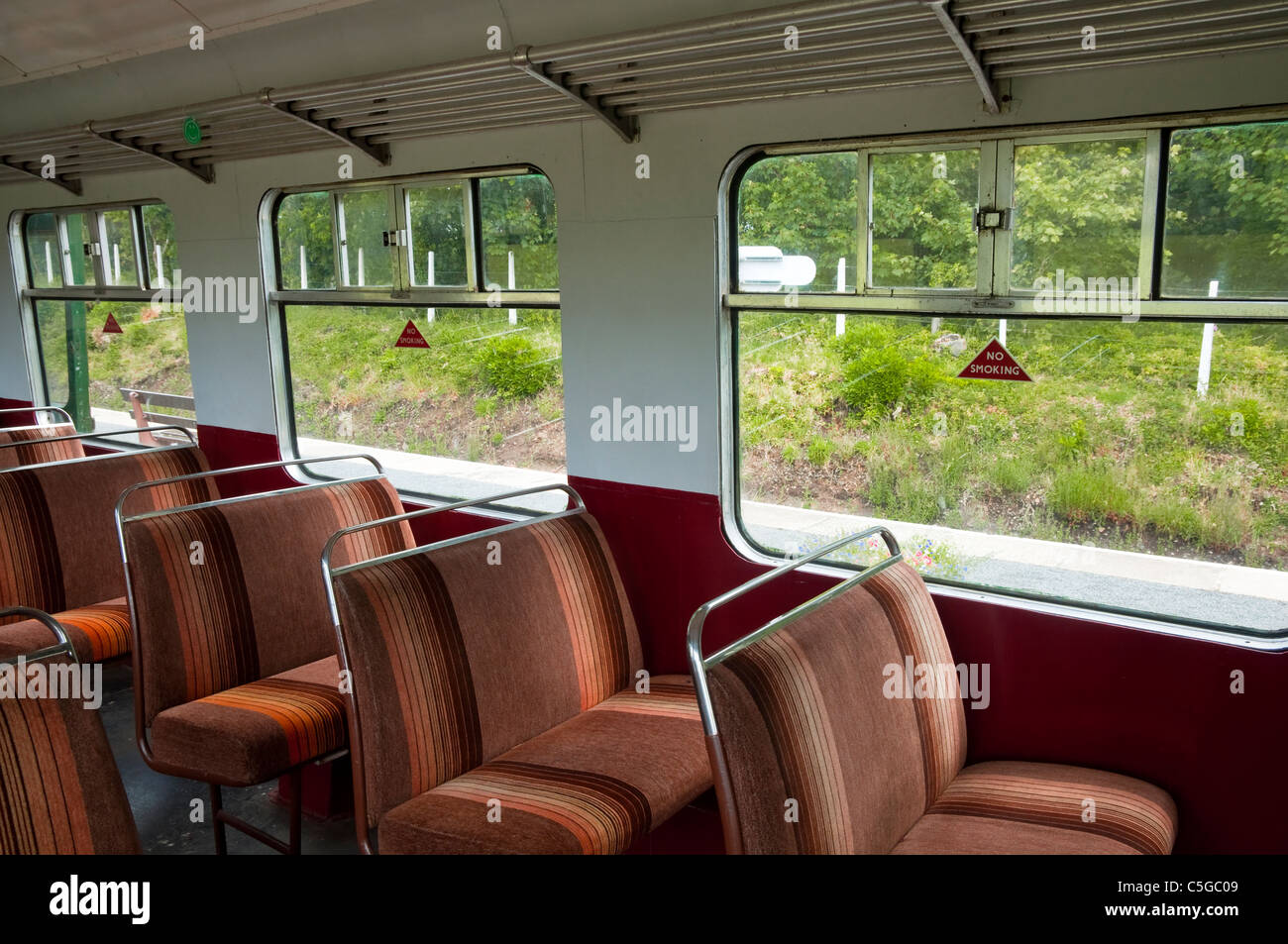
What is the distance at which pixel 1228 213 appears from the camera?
8.63ft

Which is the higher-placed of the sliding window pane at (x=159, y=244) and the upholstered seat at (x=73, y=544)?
the sliding window pane at (x=159, y=244)

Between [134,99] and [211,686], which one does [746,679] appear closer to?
[211,686]

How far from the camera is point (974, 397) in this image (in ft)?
10.2

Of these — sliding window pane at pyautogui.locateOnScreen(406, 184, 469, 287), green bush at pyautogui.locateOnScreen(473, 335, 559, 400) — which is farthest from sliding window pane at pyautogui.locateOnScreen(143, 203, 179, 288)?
green bush at pyautogui.locateOnScreen(473, 335, 559, 400)

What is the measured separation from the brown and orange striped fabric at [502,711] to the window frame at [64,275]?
3.65 m

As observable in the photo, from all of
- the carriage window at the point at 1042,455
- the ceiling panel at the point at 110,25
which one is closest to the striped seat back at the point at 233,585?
the carriage window at the point at 1042,455

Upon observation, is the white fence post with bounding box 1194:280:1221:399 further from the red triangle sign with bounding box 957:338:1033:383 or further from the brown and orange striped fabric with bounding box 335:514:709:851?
the brown and orange striped fabric with bounding box 335:514:709:851

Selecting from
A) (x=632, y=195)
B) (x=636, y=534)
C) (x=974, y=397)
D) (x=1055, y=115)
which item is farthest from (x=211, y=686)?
(x=1055, y=115)

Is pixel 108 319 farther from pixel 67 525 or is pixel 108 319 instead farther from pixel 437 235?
pixel 437 235

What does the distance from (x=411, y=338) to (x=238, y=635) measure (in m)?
1.62

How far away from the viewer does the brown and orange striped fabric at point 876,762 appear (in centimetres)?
221

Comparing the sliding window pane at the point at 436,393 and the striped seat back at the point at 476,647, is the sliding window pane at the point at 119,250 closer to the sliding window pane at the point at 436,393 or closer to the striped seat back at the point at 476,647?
the sliding window pane at the point at 436,393

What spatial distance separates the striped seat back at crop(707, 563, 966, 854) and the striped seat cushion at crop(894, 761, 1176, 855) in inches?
2.7

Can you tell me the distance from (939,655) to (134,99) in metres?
4.76
